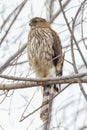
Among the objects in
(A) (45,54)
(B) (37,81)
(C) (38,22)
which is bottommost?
(B) (37,81)

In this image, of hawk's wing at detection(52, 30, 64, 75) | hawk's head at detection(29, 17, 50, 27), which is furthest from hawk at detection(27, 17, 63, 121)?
hawk's head at detection(29, 17, 50, 27)

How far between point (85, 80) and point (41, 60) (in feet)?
4.97

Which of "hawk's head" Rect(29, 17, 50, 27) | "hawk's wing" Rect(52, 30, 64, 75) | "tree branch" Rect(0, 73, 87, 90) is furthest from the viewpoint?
"hawk's head" Rect(29, 17, 50, 27)

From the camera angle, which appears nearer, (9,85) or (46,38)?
(9,85)


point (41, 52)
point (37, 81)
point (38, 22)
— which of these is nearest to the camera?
point (37, 81)

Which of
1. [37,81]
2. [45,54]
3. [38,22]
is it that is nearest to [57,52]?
[45,54]

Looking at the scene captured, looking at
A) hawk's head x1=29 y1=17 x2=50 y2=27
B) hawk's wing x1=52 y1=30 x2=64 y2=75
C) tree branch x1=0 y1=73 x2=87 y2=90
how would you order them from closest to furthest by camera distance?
tree branch x1=0 y1=73 x2=87 y2=90
hawk's wing x1=52 y1=30 x2=64 y2=75
hawk's head x1=29 y1=17 x2=50 y2=27

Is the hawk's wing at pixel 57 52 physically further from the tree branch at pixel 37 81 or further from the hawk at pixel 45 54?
the tree branch at pixel 37 81

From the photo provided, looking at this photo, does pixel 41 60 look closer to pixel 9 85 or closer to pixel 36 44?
pixel 36 44

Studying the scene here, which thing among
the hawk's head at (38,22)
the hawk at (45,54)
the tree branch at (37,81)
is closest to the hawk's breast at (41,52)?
the hawk at (45,54)

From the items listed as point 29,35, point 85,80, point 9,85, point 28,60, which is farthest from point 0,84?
point 29,35

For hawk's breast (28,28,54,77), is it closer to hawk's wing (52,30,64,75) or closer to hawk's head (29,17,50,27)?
hawk's wing (52,30,64,75)

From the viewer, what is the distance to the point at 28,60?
4539mm

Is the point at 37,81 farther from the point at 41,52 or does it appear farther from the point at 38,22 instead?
the point at 38,22
